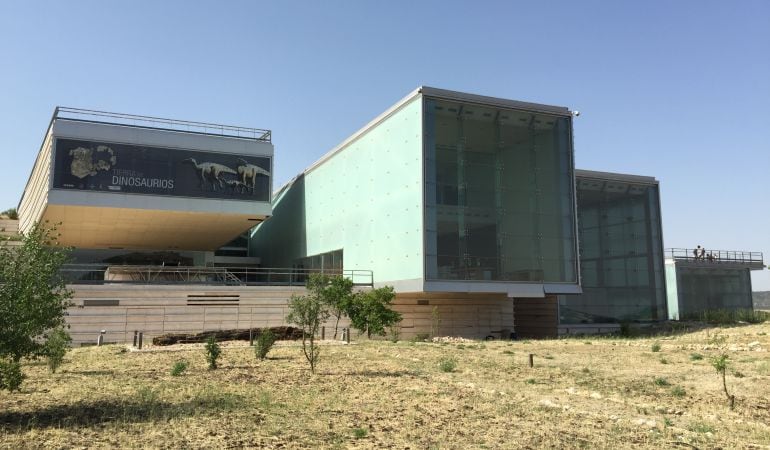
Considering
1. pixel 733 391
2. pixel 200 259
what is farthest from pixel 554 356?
pixel 200 259

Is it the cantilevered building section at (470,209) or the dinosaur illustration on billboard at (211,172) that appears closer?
the cantilevered building section at (470,209)

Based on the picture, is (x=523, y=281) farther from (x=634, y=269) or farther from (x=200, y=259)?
(x=200, y=259)

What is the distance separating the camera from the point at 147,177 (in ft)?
137

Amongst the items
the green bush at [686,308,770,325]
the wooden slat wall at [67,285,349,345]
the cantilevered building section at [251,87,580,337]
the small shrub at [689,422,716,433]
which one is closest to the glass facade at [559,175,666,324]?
the green bush at [686,308,770,325]

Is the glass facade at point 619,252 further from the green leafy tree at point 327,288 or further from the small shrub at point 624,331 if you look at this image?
the green leafy tree at point 327,288

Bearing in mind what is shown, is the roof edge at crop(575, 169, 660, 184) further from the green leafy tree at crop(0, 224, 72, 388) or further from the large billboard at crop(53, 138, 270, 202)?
the green leafy tree at crop(0, 224, 72, 388)

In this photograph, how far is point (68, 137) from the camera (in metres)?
39.8

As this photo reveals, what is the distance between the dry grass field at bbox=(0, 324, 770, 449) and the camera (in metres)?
9.66

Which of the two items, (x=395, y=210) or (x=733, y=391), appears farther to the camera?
(x=395, y=210)

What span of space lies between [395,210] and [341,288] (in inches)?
675

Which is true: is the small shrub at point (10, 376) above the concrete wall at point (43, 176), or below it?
below

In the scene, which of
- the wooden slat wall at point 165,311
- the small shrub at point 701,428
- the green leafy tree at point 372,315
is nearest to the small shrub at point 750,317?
the green leafy tree at point 372,315

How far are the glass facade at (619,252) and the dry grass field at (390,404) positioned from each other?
2203 cm

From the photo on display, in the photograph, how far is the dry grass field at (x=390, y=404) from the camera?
9656 millimetres
